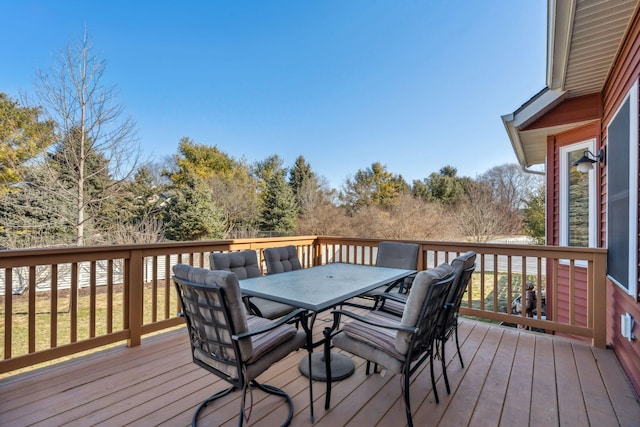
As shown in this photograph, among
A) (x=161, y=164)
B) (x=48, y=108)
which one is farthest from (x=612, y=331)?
(x=161, y=164)

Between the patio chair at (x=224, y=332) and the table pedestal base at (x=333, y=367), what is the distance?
539 millimetres

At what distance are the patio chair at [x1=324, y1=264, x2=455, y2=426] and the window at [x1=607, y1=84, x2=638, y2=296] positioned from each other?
160 centimetres

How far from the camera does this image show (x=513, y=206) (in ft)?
44.0

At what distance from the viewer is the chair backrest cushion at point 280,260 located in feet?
11.1

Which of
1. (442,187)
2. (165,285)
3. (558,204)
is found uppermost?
(442,187)

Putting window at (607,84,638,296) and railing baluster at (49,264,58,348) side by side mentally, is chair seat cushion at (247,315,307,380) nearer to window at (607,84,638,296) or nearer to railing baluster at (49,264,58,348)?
railing baluster at (49,264,58,348)

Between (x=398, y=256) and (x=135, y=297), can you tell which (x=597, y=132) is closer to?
(x=398, y=256)

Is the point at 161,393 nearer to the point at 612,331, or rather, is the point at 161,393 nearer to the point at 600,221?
the point at 612,331

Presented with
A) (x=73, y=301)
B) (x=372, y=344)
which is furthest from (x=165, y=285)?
(x=372, y=344)

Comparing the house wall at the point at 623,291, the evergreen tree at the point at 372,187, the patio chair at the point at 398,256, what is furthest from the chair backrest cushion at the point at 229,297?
the evergreen tree at the point at 372,187

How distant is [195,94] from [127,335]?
16.7 metres

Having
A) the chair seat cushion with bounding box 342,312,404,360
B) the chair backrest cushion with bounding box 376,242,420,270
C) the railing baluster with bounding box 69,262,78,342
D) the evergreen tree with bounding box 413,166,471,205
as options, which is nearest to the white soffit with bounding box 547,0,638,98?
the chair backrest cushion with bounding box 376,242,420,270

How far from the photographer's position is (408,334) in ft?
5.51

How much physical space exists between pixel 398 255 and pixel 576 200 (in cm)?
281
